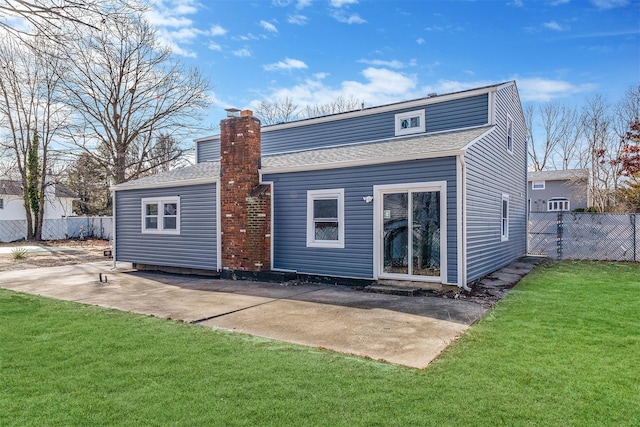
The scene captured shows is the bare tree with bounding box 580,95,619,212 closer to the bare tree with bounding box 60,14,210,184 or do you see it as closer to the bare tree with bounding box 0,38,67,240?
the bare tree with bounding box 60,14,210,184

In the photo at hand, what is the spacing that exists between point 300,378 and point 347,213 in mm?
5851

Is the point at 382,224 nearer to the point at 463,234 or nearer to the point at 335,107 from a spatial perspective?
the point at 463,234

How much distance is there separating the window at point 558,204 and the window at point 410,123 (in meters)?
24.0

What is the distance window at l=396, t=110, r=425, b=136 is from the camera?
38.6 feet

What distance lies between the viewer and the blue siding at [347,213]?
7980 millimetres

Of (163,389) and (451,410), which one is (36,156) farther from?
(451,410)

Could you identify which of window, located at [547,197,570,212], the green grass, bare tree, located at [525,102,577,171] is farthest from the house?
bare tree, located at [525,102,577,171]

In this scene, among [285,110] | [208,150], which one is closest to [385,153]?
[208,150]

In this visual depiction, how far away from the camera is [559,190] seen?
30.7 m

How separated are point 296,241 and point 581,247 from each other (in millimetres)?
11094

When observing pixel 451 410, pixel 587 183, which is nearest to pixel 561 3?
pixel 451 410

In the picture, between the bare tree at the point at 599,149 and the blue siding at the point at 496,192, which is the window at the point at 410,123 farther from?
the bare tree at the point at 599,149

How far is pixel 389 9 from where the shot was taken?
1149 cm

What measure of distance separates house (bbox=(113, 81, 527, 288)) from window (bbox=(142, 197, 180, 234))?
42 millimetres
